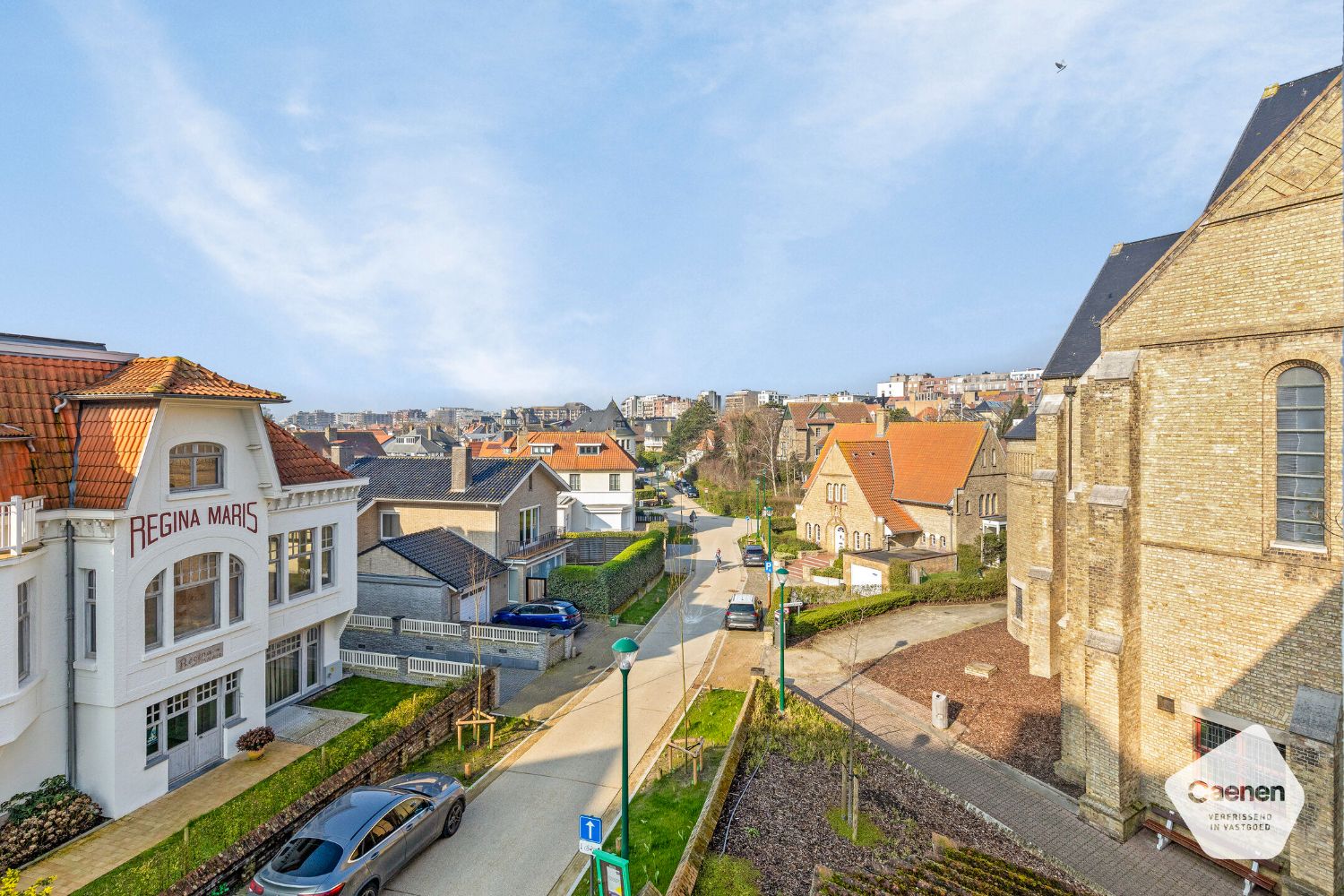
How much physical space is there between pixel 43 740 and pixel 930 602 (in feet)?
92.3

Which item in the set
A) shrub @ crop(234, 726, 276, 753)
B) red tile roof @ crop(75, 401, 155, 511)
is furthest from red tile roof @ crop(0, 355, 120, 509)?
shrub @ crop(234, 726, 276, 753)

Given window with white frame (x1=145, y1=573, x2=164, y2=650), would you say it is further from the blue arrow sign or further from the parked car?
the parked car

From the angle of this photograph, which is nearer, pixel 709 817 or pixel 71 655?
pixel 709 817

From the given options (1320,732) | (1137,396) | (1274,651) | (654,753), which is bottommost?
(654,753)

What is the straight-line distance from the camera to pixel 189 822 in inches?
472

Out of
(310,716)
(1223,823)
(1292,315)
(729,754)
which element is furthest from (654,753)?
(1292,315)

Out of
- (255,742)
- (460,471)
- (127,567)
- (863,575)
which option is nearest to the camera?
(127,567)

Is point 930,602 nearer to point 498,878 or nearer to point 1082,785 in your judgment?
point 1082,785

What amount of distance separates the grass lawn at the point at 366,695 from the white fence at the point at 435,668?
0.51 m

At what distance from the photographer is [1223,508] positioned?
11.2m

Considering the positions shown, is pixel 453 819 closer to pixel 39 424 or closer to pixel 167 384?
pixel 167 384

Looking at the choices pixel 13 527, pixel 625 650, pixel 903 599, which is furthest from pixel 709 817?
pixel 903 599

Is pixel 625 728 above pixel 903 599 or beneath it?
above

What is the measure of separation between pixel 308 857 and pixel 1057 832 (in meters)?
12.8
